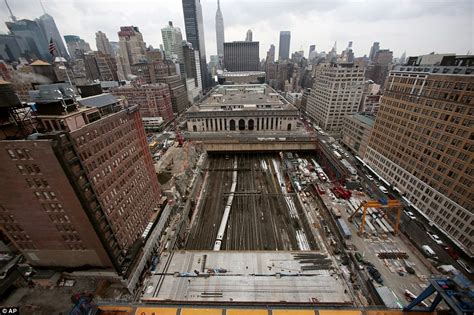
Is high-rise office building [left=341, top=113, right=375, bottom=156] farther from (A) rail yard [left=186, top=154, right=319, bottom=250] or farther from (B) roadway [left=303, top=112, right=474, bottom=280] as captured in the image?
(A) rail yard [left=186, top=154, right=319, bottom=250]

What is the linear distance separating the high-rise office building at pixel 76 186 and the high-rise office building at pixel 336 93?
12649cm

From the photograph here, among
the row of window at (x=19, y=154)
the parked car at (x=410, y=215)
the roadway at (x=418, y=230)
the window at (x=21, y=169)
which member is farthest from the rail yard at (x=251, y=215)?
the row of window at (x=19, y=154)

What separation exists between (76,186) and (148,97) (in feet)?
439

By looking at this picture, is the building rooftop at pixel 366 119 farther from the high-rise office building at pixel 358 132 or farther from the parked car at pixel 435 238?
the parked car at pixel 435 238

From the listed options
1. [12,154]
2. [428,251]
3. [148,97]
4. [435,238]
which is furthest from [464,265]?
[148,97]

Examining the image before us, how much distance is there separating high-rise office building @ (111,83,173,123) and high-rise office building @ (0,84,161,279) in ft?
360

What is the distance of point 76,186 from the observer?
122ft

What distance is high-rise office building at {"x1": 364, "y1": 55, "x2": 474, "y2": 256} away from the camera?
5616 cm

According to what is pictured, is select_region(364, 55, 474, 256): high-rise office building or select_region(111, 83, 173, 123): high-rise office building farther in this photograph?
select_region(111, 83, 173, 123): high-rise office building

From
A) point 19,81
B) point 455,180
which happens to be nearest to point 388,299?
point 455,180

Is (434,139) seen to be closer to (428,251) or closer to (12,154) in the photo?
(428,251)

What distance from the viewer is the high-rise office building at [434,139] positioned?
184ft

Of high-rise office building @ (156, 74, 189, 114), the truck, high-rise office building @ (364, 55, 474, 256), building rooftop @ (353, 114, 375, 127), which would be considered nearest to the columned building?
building rooftop @ (353, 114, 375, 127)

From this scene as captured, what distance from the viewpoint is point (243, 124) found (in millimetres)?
150750
